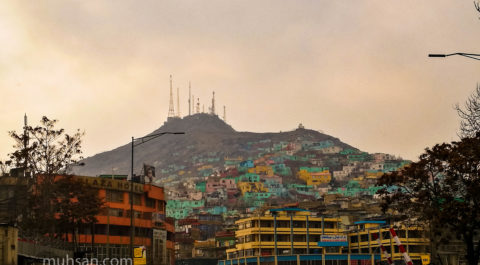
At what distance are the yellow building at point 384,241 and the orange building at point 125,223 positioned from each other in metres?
38.8

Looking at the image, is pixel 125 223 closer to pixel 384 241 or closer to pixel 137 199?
pixel 137 199

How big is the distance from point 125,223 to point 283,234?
46158 millimetres

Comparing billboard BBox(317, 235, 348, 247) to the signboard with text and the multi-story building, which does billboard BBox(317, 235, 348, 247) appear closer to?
the multi-story building

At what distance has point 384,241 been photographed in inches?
5674

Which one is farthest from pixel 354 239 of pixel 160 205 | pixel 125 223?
pixel 125 223

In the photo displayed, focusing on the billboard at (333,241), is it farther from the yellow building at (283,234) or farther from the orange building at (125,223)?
the orange building at (125,223)

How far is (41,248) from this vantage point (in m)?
48.7

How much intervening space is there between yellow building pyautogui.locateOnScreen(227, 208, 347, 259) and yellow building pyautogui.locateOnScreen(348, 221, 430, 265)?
4221mm

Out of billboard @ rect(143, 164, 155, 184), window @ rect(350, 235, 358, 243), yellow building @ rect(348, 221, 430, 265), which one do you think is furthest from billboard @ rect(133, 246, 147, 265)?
window @ rect(350, 235, 358, 243)

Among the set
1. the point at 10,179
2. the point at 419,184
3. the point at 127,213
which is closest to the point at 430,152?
the point at 419,184

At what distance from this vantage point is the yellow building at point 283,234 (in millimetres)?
150375

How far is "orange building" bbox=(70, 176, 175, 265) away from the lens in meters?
110

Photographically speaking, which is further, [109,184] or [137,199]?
[137,199]

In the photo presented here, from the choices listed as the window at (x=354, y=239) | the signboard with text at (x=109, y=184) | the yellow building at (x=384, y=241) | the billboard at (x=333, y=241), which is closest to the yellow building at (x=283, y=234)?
the billboard at (x=333, y=241)
